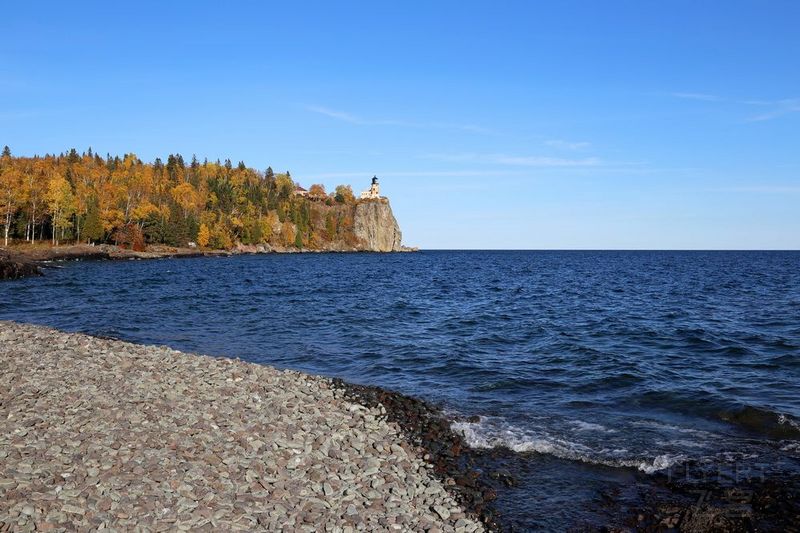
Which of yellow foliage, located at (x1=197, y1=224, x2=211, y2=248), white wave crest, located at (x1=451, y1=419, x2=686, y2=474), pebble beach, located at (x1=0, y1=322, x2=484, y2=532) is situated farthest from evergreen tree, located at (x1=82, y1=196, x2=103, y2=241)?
white wave crest, located at (x1=451, y1=419, x2=686, y2=474)

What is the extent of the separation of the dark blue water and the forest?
5807 centimetres

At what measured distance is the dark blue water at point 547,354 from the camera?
46.7 feet

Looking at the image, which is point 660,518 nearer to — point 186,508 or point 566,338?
point 186,508

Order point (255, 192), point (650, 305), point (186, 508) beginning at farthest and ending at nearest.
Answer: point (255, 192), point (650, 305), point (186, 508)

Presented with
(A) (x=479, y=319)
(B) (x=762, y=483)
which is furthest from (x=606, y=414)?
(A) (x=479, y=319)

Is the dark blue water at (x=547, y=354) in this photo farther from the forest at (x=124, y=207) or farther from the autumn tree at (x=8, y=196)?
the forest at (x=124, y=207)

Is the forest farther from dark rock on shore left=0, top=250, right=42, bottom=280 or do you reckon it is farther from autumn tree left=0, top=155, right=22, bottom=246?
dark rock on shore left=0, top=250, right=42, bottom=280

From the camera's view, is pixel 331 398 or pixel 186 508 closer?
pixel 186 508

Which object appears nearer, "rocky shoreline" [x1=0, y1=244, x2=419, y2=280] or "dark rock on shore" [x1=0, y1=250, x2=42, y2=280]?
"dark rock on shore" [x1=0, y1=250, x2=42, y2=280]

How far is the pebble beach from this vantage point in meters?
8.65

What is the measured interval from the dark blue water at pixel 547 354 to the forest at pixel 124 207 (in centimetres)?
5807

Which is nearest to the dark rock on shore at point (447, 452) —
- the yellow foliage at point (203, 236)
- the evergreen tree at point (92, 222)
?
the evergreen tree at point (92, 222)

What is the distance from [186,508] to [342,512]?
2558mm

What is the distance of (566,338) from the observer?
3016cm
